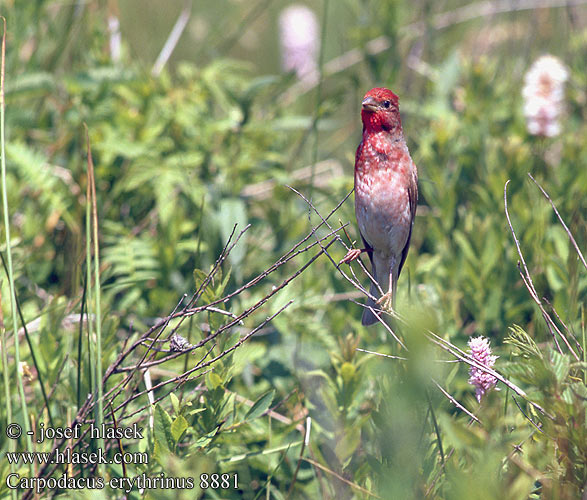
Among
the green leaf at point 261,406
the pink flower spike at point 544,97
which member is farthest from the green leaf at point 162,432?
the pink flower spike at point 544,97

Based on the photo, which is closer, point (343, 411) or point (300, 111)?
point (343, 411)

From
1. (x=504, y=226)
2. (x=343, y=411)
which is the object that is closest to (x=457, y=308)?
(x=504, y=226)

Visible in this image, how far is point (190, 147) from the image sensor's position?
Result: 11.8 feet

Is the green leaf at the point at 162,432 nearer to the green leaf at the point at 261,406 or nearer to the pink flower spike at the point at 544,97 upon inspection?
the green leaf at the point at 261,406

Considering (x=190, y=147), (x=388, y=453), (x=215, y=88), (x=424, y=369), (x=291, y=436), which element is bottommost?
(x=291, y=436)

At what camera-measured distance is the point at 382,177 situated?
2631 mm

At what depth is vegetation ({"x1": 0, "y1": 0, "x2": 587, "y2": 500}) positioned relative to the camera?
1821mm

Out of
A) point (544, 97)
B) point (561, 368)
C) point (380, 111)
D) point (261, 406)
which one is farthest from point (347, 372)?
point (544, 97)

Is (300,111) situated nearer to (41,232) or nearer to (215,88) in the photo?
(215,88)

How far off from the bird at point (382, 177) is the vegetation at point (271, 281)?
0.25m

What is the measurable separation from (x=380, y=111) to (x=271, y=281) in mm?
1148

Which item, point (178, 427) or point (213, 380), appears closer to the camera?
point (178, 427)

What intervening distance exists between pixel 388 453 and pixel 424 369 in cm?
46

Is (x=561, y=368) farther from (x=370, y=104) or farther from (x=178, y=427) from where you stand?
(x=370, y=104)
